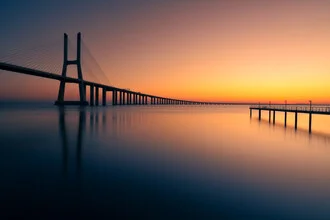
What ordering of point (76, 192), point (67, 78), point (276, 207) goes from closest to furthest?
point (276, 207), point (76, 192), point (67, 78)

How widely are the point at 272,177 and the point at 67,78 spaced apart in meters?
64.4

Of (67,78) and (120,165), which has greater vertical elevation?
(67,78)

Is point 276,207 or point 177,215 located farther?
point 276,207

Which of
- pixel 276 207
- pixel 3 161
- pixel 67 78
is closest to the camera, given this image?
pixel 276 207

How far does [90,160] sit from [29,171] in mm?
3192

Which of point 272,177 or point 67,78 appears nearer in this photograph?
point 272,177

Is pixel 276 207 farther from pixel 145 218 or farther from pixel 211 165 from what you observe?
pixel 211 165

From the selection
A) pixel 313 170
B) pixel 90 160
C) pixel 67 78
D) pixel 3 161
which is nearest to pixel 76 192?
Answer: pixel 90 160

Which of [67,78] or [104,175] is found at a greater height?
[67,78]

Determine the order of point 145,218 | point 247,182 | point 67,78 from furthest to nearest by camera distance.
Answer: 1. point 67,78
2. point 247,182
3. point 145,218

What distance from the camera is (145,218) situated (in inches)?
239

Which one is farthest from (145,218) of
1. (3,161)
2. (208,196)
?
(3,161)

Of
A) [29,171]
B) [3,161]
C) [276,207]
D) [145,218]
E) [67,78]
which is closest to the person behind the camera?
[145,218]

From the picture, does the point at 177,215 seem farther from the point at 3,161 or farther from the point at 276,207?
the point at 3,161
